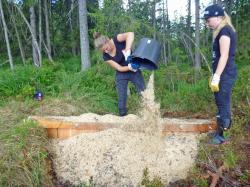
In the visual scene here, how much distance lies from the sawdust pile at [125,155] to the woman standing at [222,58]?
0.63 metres

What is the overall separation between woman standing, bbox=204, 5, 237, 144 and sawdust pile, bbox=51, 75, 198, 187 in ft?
2.05

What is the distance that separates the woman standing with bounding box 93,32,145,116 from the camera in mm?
4820

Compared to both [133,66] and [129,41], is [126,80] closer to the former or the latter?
[133,66]

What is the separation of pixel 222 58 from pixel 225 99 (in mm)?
453

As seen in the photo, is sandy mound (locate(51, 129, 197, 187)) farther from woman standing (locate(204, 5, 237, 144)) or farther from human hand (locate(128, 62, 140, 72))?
human hand (locate(128, 62, 140, 72))

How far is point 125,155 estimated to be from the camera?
164 inches

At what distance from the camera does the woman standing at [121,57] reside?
15.8 ft

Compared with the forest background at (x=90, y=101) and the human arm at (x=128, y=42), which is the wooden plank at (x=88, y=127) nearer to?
the forest background at (x=90, y=101)

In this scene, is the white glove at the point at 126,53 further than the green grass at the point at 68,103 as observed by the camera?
Yes

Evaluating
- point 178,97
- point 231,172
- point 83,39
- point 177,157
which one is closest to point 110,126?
point 177,157

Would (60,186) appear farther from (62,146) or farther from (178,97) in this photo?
(178,97)

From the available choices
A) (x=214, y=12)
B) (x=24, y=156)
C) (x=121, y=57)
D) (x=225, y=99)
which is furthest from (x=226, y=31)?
(x=24, y=156)

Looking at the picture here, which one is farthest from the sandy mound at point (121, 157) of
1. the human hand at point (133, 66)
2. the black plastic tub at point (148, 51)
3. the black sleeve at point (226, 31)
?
the black sleeve at point (226, 31)

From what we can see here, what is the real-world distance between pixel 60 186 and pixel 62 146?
53 cm
